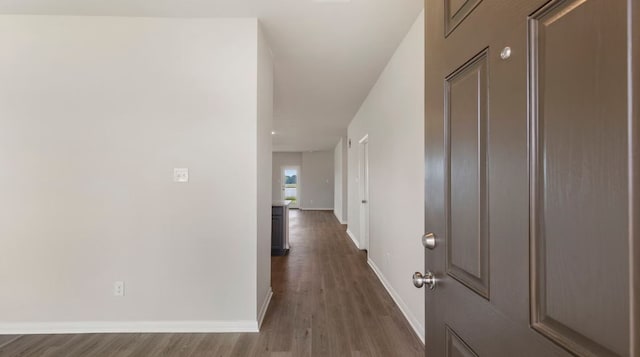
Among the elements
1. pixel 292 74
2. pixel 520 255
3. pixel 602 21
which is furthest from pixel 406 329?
pixel 292 74

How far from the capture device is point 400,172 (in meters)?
2.80

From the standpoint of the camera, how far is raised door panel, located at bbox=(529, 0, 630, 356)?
16.8 inches

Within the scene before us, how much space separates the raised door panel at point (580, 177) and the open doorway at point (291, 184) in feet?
39.1

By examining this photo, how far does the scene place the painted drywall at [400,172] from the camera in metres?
2.33

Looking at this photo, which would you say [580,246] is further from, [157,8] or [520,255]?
[157,8]

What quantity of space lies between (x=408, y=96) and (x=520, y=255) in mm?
2156

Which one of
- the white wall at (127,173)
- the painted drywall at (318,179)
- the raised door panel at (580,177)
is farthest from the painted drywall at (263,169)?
the painted drywall at (318,179)

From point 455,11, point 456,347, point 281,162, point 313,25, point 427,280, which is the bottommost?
point 456,347

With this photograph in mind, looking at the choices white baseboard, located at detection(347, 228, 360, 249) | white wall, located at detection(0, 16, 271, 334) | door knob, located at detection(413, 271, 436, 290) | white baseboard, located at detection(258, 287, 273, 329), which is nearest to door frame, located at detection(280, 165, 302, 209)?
white baseboard, located at detection(347, 228, 360, 249)

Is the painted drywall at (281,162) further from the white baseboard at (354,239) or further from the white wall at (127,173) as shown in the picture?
the white wall at (127,173)

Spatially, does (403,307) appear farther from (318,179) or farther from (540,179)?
(318,179)

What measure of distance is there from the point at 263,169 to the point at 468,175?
209cm

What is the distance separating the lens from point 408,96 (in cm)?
256

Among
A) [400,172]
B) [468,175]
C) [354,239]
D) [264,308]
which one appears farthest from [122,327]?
[354,239]
